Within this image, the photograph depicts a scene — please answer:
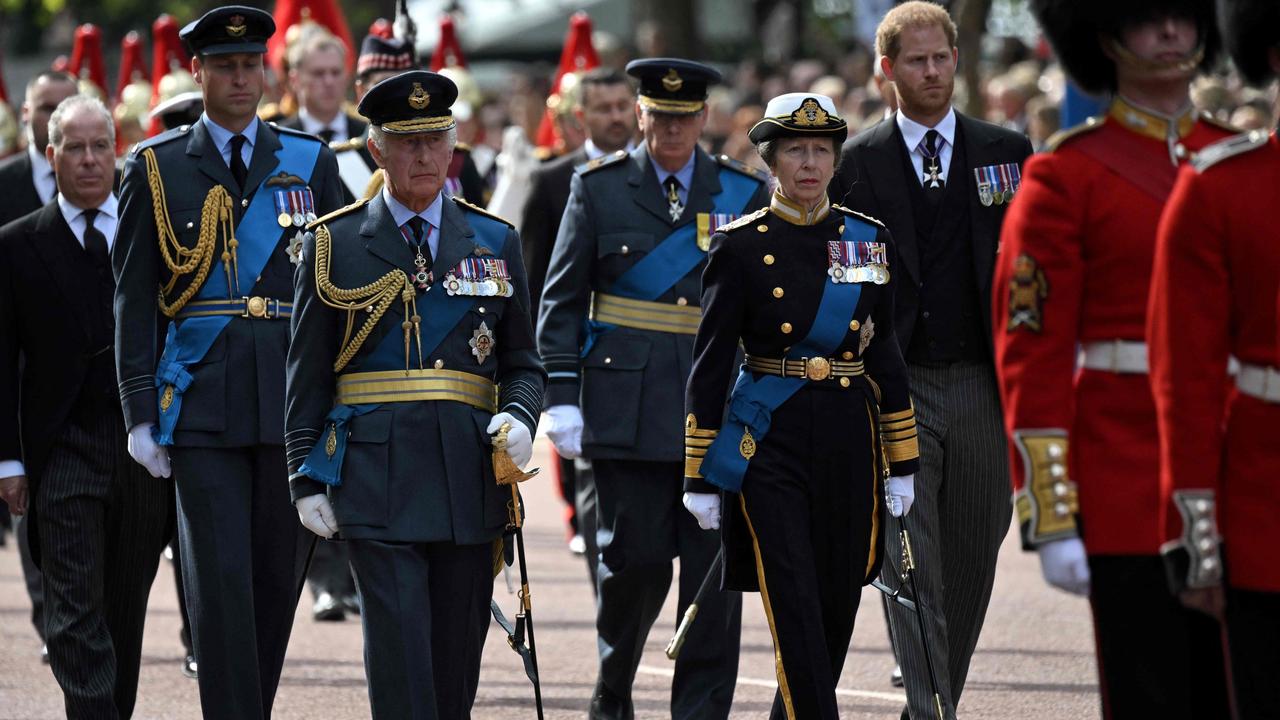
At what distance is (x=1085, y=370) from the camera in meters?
5.51

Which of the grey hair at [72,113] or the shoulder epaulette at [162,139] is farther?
the grey hair at [72,113]

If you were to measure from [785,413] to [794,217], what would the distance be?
1.97 ft

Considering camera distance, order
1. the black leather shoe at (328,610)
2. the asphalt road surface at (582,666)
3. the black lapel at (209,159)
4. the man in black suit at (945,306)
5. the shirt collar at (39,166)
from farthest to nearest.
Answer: the black leather shoe at (328,610) → the shirt collar at (39,166) → the asphalt road surface at (582,666) → the man in black suit at (945,306) → the black lapel at (209,159)

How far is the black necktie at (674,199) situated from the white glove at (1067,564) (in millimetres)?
3530

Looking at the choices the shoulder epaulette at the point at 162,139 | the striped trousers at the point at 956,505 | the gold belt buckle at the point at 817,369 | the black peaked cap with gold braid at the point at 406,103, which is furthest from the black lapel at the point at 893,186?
the shoulder epaulette at the point at 162,139

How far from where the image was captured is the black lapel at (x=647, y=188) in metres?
8.67

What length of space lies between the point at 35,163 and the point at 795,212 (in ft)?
16.0

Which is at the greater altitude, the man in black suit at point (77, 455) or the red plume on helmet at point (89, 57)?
the red plume on helmet at point (89, 57)

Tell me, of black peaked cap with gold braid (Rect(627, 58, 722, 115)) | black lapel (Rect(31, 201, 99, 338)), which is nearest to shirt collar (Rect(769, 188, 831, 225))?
black peaked cap with gold braid (Rect(627, 58, 722, 115))

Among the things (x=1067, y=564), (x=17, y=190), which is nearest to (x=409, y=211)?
(x=1067, y=564)

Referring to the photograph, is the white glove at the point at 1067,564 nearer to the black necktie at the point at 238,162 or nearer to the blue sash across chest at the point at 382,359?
the blue sash across chest at the point at 382,359

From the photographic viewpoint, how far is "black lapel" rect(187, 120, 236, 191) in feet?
25.6

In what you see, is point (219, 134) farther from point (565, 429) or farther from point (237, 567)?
point (565, 429)

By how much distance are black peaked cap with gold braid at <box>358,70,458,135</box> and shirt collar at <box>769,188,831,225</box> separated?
1048 millimetres
